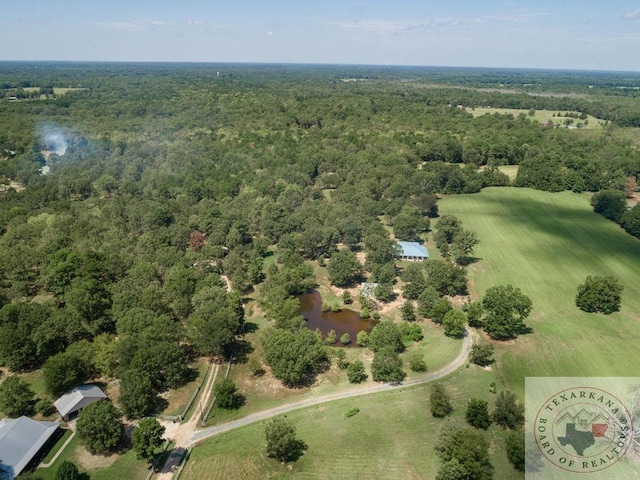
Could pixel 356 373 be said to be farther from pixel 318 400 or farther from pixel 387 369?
pixel 318 400

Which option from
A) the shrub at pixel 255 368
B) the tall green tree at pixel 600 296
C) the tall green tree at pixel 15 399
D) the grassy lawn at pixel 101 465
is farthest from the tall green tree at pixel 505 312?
the tall green tree at pixel 15 399

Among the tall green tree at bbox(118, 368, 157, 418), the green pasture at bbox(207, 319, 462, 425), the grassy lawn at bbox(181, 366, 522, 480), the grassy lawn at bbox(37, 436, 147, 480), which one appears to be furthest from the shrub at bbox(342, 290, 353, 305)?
the grassy lawn at bbox(37, 436, 147, 480)

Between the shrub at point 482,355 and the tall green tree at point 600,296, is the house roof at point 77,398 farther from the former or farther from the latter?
the tall green tree at point 600,296

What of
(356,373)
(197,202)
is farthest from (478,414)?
(197,202)

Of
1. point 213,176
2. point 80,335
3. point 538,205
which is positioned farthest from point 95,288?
point 538,205

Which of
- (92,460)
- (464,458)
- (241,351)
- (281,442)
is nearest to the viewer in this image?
(464,458)

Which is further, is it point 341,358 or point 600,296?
point 600,296

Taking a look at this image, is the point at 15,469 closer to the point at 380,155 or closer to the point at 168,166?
the point at 168,166

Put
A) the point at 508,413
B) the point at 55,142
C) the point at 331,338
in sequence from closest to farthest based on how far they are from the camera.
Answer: the point at 508,413 → the point at 331,338 → the point at 55,142
